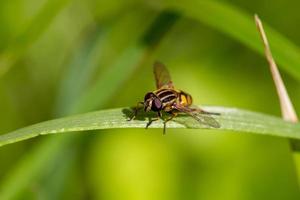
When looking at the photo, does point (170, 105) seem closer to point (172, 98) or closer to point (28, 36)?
point (172, 98)

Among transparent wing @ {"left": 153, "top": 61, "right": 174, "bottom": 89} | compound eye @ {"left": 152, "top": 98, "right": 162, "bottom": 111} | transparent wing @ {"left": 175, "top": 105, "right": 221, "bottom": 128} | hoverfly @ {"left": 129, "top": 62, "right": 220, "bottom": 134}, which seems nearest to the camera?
transparent wing @ {"left": 175, "top": 105, "right": 221, "bottom": 128}

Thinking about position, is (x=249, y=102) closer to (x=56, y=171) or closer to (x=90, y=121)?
(x=56, y=171)

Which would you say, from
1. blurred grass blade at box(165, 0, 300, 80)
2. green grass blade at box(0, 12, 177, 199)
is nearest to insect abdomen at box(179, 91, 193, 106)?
blurred grass blade at box(165, 0, 300, 80)

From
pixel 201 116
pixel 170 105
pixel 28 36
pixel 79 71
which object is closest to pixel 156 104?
pixel 170 105

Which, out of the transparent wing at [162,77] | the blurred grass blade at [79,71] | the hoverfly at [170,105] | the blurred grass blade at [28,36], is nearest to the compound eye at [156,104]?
the hoverfly at [170,105]

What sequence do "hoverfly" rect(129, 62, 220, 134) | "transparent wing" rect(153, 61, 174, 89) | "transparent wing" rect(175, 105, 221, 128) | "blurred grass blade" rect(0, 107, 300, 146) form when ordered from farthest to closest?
1. "transparent wing" rect(153, 61, 174, 89)
2. "hoverfly" rect(129, 62, 220, 134)
3. "transparent wing" rect(175, 105, 221, 128)
4. "blurred grass blade" rect(0, 107, 300, 146)

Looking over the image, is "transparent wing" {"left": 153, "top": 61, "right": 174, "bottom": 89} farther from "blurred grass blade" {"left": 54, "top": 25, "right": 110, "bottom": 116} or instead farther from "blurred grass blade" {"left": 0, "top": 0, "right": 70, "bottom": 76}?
"blurred grass blade" {"left": 0, "top": 0, "right": 70, "bottom": 76}
